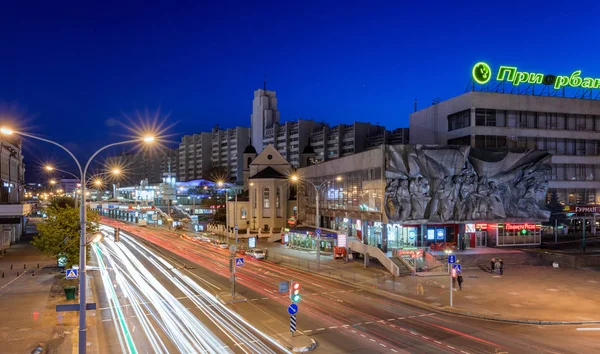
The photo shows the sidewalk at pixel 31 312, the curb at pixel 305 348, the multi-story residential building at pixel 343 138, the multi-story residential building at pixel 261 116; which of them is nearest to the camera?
the curb at pixel 305 348

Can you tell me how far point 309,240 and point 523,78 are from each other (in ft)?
115

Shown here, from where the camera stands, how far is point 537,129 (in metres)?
Answer: 62.6

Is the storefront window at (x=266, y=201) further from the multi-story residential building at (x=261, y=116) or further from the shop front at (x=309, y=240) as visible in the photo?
the multi-story residential building at (x=261, y=116)

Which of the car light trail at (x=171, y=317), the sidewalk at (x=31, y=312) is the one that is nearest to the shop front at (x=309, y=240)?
the car light trail at (x=171, y=317)

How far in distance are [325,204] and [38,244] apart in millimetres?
37554

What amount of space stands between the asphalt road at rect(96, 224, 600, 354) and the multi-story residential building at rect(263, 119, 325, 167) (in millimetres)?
115062

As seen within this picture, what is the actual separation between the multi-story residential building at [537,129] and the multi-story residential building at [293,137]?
3239 inches

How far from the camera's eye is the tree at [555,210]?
6128cm

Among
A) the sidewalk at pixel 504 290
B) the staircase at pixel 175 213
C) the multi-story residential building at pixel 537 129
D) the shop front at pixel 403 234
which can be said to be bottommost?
the sidewalk at pixel 504 290

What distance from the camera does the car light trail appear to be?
2022 centimetres

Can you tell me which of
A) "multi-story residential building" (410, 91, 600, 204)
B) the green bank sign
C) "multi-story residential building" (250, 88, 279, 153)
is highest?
"multi-story residential building" (250, 88, 279, 153)

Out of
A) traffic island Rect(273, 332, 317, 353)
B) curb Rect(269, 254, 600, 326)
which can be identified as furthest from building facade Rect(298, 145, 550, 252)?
traffic island Rect(273, 332, 317, 353)

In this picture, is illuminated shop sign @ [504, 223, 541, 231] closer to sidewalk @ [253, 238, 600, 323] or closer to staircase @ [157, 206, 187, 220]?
sidewalk @ [253, 238, 600, 323]

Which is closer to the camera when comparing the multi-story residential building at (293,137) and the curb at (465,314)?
the curb at (465,314)
